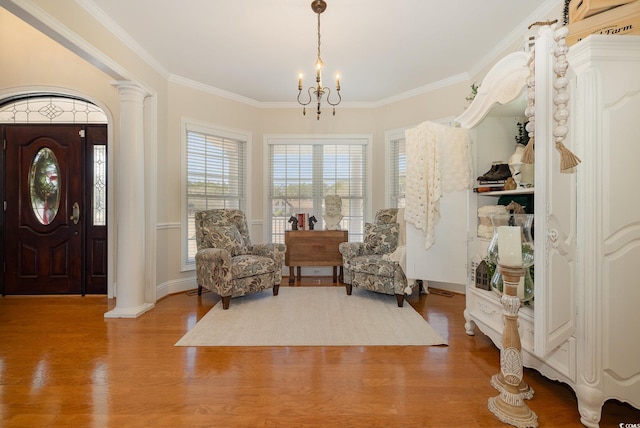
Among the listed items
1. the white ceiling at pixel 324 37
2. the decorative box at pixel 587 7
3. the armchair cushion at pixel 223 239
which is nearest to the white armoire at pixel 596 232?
the decorative box at pixel 587 7

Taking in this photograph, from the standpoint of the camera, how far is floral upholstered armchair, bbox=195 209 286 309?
10.4 feet

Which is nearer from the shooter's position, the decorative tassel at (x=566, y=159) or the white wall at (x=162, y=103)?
the decorative tassel at (x=566, y=159)

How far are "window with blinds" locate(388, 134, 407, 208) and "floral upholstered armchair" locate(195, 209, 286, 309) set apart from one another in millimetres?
1947

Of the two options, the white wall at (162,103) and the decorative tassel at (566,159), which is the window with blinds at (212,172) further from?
the decorative tassel at (566,159)

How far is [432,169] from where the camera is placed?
2.51 meters

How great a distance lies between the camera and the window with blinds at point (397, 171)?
4395 mm

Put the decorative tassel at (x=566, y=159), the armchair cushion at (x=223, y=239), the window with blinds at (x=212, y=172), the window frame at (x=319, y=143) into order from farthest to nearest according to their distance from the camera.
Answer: the window frame at (x=319, y=143) < the window with blinds at (x=212, y=172) < the armchair cushion at (x=223, y=239) < the decorative tassel at (x=566, y=159)

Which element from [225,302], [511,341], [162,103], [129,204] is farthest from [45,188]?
[511,341]

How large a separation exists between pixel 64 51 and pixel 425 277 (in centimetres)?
487

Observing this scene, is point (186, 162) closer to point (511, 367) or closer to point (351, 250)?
point (351, 250)

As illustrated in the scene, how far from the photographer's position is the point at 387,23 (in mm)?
2672

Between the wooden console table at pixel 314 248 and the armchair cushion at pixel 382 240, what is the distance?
580mm

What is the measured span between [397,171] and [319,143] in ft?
4.40

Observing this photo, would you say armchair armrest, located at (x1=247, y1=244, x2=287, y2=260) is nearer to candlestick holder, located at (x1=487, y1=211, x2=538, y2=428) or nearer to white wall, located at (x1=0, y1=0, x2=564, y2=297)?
white wall, located at (x1=0, y1=0, x2=564, y2=297)
